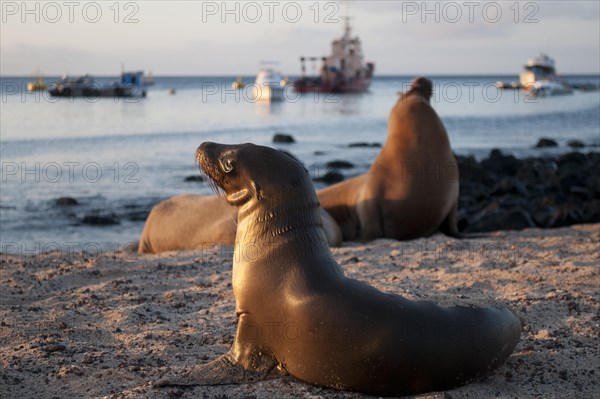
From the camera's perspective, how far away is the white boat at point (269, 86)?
6474 centimetres

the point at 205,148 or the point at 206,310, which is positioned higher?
the point at 205,148

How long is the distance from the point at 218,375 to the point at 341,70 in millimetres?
82275

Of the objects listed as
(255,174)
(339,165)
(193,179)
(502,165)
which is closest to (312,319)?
(255,174)

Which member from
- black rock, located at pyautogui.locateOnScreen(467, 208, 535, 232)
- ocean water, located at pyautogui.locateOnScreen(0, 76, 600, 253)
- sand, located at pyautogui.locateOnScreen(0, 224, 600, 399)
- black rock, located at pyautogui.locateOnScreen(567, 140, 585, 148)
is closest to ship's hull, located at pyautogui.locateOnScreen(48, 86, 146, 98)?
ocean water, located at pyautogui.locateOnScreen(0, 76, 600, 253)

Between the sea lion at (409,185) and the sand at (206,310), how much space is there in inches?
19.7

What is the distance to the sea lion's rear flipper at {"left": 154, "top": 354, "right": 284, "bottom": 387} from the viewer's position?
3996 mm

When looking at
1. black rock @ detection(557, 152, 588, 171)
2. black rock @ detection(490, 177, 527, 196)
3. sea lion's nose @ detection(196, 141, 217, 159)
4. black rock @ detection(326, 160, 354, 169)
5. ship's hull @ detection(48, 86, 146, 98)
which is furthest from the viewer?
ship's hull @ detection(48, 86, 146, 98)

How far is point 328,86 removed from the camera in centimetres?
8112

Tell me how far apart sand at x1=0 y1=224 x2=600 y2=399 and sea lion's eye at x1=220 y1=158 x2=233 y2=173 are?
1.08 metres

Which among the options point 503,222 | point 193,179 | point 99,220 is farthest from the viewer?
point 193,179

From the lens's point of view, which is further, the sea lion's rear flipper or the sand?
the sand

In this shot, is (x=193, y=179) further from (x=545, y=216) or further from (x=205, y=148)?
(x=205, y=148)

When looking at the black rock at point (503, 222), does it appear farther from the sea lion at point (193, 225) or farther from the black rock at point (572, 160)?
the black rock at point (572, 160)

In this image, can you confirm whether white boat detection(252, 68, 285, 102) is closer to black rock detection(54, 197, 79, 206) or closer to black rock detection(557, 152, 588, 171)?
black rock detection(557, 152, 588, 171)
